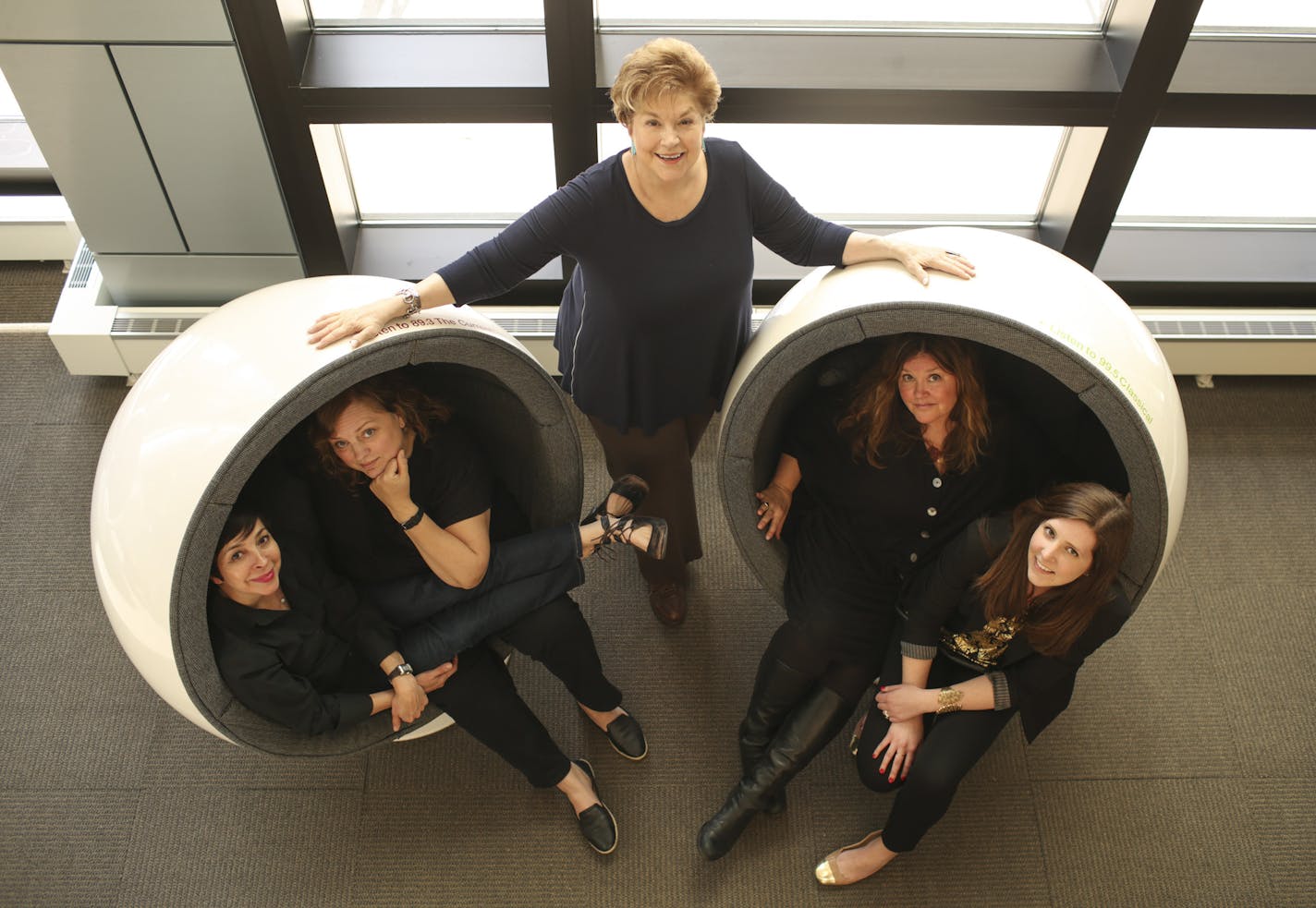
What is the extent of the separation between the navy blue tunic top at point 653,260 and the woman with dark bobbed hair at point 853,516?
0.88 feet

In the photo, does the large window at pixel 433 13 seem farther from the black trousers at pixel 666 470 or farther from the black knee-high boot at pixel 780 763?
the black knee-high boot at pixel 780 763

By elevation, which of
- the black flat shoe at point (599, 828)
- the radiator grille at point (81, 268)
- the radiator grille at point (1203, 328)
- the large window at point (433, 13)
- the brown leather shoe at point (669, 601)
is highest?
the large window at point (433, 13)

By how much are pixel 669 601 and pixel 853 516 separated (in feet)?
1.89

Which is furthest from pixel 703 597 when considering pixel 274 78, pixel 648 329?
pixel 274 78

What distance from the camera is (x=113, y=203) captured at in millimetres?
2527

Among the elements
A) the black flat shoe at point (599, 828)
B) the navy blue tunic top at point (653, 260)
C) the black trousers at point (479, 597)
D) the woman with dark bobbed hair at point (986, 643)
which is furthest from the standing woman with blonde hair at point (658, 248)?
the black flat shoe at point (599, 828)

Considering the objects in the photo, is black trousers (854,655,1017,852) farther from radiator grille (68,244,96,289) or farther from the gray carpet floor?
radiator grille (68,244,96,289)

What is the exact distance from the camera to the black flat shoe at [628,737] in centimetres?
229

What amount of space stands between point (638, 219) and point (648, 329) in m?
0.20

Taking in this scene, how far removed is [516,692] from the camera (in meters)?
2.12

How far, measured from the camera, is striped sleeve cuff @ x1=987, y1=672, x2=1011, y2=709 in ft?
6.37

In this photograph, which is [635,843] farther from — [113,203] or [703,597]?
[113,203]

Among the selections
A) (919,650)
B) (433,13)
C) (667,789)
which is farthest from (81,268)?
(919,650)

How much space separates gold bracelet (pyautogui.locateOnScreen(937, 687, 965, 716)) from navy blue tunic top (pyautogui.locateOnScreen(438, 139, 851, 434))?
752 mm
